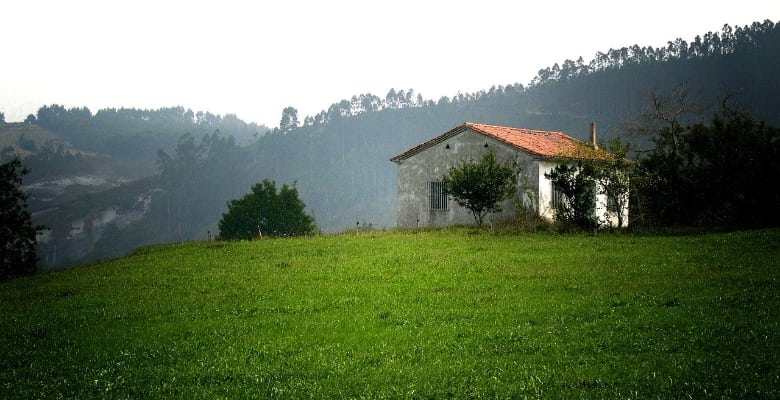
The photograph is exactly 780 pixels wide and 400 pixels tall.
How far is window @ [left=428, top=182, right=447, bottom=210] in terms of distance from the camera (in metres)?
40.8

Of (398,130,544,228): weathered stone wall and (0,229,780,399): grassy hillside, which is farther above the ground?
(398,130,544,228): weathered stone wall

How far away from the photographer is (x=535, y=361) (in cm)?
944

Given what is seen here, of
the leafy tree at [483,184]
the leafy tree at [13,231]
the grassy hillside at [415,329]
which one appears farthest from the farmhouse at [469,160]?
the leafy tree at [13,231]

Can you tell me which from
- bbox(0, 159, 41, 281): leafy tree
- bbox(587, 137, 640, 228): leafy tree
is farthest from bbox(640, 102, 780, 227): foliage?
bbox(0, 159, 41, 281): leafy tree

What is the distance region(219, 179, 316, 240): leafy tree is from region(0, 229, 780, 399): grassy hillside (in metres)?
60.7

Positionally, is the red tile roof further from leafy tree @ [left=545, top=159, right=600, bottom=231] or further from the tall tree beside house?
leafy tree @ [left=545, top=159, right=600, bottom=231]

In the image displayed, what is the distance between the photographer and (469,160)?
130 ft

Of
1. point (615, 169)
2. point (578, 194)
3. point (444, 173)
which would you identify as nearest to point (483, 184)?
point (578, 194)

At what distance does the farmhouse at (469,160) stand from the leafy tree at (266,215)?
40658 mm

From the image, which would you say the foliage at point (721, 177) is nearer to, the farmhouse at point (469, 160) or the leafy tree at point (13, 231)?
the farmhouse at point (469, 160)

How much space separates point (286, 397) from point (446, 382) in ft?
7.95

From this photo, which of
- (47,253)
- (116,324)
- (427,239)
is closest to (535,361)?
(116,324)

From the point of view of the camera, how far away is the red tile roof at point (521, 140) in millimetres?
37956

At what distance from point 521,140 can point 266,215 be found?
51.2 meters
